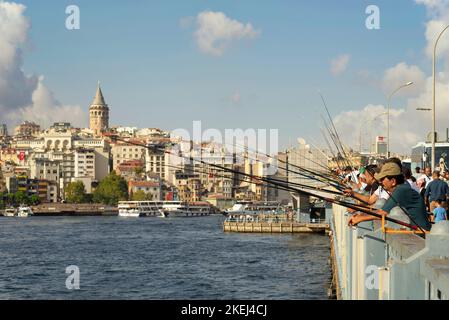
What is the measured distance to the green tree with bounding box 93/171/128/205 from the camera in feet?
419

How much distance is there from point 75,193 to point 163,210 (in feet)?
81.7

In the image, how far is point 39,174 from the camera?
145125 millimetres

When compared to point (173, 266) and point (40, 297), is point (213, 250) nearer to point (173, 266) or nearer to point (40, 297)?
point (173, 266)

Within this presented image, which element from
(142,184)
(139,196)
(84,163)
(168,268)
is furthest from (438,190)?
(84,163)

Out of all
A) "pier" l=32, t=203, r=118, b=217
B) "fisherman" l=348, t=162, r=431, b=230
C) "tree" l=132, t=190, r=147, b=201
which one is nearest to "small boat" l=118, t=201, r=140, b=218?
"pier" l=32, t=203, r=118, b=217

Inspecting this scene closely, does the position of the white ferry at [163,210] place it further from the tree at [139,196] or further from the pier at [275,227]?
the pier at [275,227]

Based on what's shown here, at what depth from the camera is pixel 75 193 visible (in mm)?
128750

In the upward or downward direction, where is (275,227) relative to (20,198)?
downward

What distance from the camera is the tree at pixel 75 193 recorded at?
12838 centimetres

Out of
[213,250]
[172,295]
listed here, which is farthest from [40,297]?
[213,250]

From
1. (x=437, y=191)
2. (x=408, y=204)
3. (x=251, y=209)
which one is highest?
(x=437, y=191)

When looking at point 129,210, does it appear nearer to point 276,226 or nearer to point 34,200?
point 34,200
